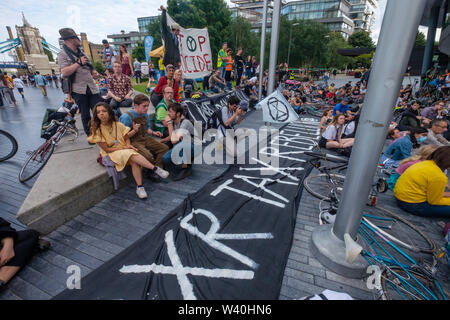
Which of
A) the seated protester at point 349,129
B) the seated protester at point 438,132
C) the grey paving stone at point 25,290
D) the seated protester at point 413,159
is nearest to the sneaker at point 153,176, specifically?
the grey paving stone at point 25,290

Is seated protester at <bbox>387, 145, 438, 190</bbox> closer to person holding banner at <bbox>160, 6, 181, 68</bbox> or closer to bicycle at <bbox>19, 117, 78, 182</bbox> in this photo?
person holding banner at <bbox>160, 6, 181, 68</bbox>

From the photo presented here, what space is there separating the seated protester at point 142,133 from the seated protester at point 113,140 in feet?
0.92

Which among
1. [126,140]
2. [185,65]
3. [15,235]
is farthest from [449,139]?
[15,235]

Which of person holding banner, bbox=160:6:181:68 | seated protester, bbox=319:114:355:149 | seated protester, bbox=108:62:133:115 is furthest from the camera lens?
person holding banner, bbox=160:6:181:68

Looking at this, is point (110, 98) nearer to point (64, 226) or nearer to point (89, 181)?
point (89, 181)

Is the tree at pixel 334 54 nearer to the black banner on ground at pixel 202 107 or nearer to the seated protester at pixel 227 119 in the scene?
the black banner on ground at pixel 202 107

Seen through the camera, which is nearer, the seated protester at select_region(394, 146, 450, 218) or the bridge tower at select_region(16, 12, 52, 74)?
the seated protester at select_region(394, 146, 450, 218)

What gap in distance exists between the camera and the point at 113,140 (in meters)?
3.91

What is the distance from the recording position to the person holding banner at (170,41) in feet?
20.8

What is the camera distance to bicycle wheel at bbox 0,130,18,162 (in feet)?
16.8

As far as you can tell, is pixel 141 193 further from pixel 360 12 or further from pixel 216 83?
pixel 360 12

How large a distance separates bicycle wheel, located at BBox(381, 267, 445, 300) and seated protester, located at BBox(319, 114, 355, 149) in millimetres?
4253

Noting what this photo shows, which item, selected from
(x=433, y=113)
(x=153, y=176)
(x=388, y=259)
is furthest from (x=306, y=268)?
(x=433, y=113)

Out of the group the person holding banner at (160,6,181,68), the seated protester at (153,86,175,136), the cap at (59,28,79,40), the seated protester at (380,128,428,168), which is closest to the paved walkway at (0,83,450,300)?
the seated protester at (380,128,428,168)
